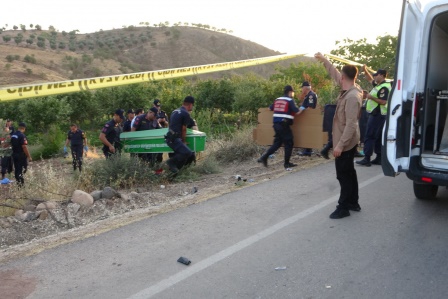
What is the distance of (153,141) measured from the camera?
10094 mm

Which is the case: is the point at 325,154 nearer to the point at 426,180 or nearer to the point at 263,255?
the point at 426,180

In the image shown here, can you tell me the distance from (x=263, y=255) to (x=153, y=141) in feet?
18.9

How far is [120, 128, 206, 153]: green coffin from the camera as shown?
1004cm

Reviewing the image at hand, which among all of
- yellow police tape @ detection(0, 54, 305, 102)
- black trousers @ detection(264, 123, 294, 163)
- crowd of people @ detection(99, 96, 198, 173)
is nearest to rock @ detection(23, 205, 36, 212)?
yellow police tape @ detection(0, 54, 305, 102)

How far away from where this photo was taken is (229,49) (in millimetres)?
87812

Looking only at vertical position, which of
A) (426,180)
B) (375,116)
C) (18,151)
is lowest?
(18,151)

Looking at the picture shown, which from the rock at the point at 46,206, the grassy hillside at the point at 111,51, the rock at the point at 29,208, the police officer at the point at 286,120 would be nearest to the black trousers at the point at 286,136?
the police officer at the point at 286,120

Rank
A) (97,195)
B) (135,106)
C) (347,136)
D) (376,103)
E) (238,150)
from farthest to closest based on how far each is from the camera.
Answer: (135,106) → (238,150) → (376,103) → (97,195) → (347,136)

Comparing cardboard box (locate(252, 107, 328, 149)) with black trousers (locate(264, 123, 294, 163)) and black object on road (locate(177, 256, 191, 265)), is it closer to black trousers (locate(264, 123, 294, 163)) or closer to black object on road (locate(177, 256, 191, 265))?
black trousers (locate(264, 123, 294, 163))

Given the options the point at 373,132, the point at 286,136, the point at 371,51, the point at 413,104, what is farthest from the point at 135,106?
the point at 413,104

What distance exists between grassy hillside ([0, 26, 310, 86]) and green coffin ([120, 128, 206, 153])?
112 ft

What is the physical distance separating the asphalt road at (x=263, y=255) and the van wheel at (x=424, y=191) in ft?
0.39

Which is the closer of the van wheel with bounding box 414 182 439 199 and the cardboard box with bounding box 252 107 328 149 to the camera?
the van wheel with bounding box 414 182 439 199

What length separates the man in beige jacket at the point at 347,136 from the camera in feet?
18.9
